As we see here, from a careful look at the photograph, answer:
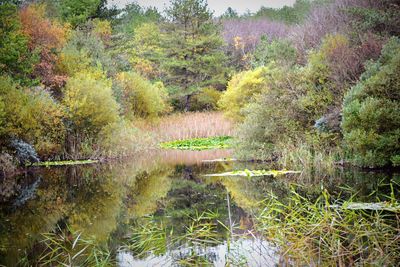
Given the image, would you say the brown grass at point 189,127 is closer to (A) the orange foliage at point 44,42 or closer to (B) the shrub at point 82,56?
(B) the shrub at point 82,56

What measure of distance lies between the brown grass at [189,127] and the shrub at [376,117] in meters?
16.7

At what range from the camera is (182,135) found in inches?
1289

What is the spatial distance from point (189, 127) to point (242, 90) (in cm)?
419

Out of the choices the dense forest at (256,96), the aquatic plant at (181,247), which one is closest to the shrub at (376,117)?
the dense forest at (256,96)

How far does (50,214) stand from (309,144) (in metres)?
10.2

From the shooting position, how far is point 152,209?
1066cm

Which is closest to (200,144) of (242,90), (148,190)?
(242,90)

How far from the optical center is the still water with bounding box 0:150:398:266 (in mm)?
6684

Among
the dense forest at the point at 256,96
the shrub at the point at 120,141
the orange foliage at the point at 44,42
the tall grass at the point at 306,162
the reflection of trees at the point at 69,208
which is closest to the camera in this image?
the reflection of trees at the point at 69,208

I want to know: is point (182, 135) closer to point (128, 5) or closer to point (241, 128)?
point (241, 128)

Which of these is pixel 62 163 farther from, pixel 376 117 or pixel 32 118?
pixel 376 117

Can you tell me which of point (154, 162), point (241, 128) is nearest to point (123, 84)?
point (154, 162)

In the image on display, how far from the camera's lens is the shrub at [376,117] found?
1583cm

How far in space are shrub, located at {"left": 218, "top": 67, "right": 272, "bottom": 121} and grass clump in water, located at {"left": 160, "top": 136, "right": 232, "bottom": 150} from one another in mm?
1854
